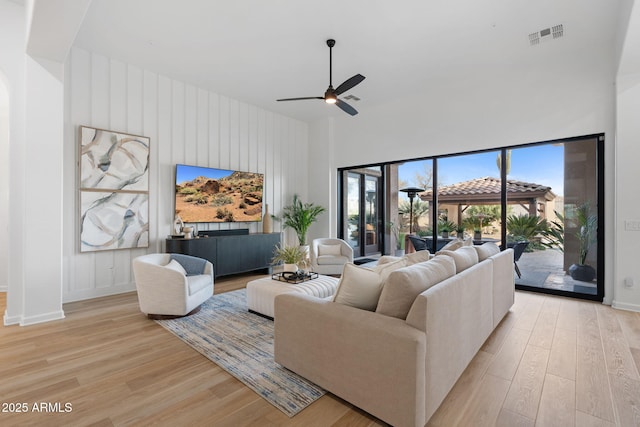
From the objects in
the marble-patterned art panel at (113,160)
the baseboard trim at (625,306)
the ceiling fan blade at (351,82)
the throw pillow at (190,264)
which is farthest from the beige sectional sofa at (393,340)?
the marble-patterned art panel at (113,160)

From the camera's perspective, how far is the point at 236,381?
2154 millimetres

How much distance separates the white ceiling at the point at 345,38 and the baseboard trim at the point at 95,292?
340cm

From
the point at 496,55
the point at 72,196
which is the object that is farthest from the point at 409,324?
the point at 72,196

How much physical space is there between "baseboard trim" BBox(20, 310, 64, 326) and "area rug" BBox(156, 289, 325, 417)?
117 cm

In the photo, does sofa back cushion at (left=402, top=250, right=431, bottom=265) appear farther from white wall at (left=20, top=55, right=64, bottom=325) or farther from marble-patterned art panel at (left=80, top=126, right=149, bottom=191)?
marble-patterned art panel at (left=80, top=126, right=149, bottom=191)

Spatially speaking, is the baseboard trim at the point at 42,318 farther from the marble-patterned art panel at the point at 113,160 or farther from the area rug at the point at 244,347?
the marble-patterned art panel at the point at 113,160

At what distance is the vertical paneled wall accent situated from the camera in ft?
13.3

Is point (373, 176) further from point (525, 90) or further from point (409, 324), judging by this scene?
point (409, 324)

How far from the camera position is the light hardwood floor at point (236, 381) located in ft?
5.81

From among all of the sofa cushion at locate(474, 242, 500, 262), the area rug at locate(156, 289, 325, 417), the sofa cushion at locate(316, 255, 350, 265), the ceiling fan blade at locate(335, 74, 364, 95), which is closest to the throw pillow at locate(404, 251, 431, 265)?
the sofa cushion at locate(474, 242, 500, 262)

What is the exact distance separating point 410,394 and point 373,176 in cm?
568

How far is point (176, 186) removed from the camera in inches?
197

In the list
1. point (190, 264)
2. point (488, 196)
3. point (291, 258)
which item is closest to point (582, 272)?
point (488, 196)

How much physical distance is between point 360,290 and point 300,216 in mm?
4779
